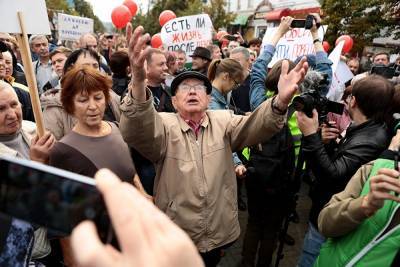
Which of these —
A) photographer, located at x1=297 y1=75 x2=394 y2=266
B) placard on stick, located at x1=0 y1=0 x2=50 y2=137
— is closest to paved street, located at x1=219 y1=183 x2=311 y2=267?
photographer, located at x1=297 y1=75 x2=394 y2=266

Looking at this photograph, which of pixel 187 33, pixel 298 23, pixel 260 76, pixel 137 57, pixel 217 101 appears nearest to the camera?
pixel 137 57

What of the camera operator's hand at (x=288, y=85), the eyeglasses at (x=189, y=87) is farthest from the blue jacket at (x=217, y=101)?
the camera operator's hand at (x=288, y=85)

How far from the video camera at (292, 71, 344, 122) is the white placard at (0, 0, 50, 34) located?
5.39 ft

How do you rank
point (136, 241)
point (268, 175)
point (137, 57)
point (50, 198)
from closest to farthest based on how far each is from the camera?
point (136, 241) < point (50, 198) < point (137, 57) < point (268, 175)

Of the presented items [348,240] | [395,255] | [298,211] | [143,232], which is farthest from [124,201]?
[298,211]

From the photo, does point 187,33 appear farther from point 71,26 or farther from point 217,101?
point 71,26

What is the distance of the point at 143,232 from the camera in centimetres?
52

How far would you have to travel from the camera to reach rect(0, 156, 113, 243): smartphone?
624mm

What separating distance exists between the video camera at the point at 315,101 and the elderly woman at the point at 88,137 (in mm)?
1181

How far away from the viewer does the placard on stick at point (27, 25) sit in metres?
1.86

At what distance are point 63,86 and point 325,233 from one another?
1.81 meters

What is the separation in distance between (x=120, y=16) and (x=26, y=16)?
22.3 ft

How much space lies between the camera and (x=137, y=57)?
5.50ft

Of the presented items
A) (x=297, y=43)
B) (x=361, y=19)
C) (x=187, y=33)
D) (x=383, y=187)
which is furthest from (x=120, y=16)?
(x=361, y=19)
